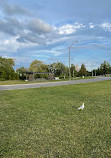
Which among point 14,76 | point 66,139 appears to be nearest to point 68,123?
point 66,139

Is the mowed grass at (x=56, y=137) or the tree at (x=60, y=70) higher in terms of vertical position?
the tree at (x=60, y=70)

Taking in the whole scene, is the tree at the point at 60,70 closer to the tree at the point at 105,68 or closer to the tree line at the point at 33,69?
the tree line at the point at 33,69

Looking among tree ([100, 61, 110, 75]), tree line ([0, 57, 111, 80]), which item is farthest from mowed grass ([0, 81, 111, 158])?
tree ([100, 61, 110, 75])

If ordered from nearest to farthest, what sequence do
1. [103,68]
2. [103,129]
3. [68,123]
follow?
[103,129] < [68,123] < [103,68]

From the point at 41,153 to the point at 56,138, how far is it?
558 mm

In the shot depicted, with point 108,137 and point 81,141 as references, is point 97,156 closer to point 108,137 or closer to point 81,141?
point 81,141

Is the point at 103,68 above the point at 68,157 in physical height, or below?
above

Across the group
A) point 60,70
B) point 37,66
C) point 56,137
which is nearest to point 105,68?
point 60,70

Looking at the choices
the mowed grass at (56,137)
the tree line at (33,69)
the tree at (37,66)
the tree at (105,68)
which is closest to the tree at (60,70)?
the tree line at (33,69)

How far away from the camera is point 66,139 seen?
274 cm

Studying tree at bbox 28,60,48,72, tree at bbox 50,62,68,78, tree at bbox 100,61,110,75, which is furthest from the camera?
tree at bbox 100,61,110,75

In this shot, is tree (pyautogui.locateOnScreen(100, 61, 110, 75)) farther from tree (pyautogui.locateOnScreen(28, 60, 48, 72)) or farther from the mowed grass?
the mowed grass

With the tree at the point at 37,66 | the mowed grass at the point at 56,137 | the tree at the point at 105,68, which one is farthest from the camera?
the tree at the point at 105,68

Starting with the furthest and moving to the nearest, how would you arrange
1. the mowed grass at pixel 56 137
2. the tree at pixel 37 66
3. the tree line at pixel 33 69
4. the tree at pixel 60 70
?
the tree at pixel 60 70, the tree at pixel 37 66, the tree line at pixel 33 69, the mowed grass at pixel 56 137
